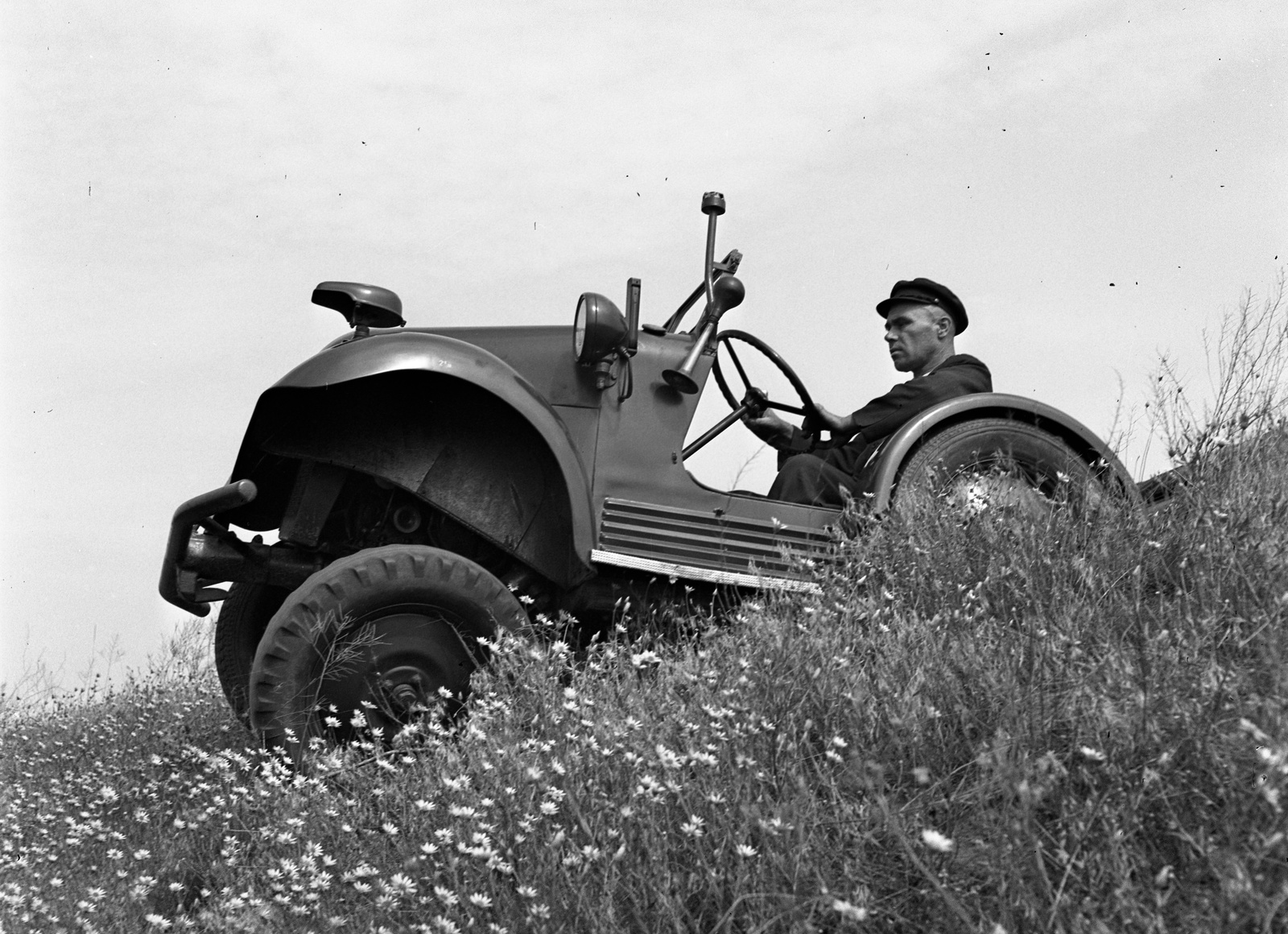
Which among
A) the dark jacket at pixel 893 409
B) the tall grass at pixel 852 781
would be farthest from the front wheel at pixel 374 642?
the dark jacket at pixel 893 409

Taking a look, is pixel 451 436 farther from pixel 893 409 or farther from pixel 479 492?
pixel 893 409

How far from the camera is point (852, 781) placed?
261 cm

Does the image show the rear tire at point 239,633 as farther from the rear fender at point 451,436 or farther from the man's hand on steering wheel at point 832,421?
the man's hand on steering wheel at point 832,421

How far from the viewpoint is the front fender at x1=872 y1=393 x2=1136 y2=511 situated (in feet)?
16.2

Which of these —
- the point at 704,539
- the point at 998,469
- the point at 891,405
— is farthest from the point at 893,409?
the point at 704,539

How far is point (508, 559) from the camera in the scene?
4984 millimetres

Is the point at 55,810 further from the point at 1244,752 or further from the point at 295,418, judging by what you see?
the point at 1244,752

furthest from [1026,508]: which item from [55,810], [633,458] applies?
[55,810]

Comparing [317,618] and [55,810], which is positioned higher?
[317,618]

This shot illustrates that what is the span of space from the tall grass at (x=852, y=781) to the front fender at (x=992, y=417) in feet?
1.06

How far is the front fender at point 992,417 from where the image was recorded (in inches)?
Result: 194

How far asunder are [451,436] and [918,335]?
8.13 feet

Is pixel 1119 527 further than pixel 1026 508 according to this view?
No

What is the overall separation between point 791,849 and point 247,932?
4.40 ft
